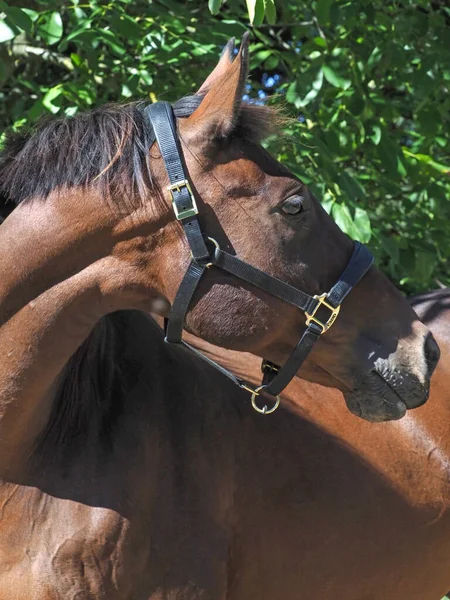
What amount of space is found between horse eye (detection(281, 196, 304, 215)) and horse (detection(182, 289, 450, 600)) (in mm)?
720

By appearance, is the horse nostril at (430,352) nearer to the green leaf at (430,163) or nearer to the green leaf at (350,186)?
the green leaf at (350,186)

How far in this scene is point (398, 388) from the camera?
213 cm

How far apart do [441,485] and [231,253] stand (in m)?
1.39

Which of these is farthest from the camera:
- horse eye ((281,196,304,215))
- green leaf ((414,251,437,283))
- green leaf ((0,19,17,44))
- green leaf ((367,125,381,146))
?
green leaf ((414,251,437,283))

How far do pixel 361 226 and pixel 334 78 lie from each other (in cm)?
68

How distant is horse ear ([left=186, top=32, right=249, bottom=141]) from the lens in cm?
197

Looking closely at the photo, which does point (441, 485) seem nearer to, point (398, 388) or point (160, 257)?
point (398, 388)

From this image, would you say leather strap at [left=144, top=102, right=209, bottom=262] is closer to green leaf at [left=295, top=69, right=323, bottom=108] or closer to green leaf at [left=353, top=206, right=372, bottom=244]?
green leaf at [left=353, top=206, right=372, bottom=244]

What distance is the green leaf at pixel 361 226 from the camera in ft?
10.9

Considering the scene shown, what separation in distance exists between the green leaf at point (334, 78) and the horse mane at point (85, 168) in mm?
1497

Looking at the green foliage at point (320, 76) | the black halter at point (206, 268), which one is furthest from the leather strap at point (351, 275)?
the green foliage at point (320, 76)

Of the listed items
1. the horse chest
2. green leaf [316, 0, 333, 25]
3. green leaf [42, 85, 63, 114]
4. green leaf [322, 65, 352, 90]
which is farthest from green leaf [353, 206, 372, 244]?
the horse chest

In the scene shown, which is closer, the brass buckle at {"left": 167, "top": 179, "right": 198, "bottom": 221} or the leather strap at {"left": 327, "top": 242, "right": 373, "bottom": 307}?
the brass buckle at {"left": 167, "top": 179, "right": 198, "bottom": 221}

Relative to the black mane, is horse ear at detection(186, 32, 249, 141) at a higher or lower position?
higher
